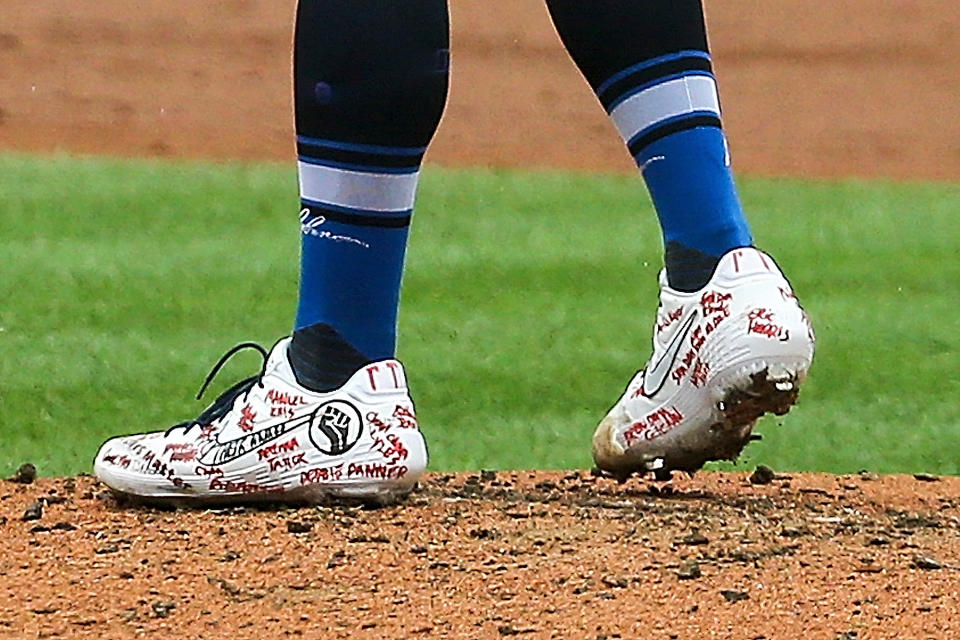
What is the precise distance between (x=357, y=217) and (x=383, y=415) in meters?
0.27

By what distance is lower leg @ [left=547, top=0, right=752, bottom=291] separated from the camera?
2475mm

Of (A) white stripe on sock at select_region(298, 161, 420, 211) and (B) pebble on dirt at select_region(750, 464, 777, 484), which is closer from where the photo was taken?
(A) white stripe on sock at select_region(298, 161, 420, 211)

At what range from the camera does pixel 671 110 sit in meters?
2.49

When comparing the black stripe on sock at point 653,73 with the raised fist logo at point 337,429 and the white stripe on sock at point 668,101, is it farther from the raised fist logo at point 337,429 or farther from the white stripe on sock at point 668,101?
the raised fist logo at point 337,429

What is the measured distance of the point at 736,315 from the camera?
7.80 ft

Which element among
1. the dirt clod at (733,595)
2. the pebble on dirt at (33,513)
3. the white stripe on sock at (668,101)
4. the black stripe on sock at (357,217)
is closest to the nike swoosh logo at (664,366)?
the white stripe on sock at (668,101)

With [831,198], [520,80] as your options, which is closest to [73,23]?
[520,80]

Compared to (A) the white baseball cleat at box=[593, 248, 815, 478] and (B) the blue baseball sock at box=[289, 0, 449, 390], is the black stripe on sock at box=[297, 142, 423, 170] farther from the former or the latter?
(A) the white baseball cleat at box=[593, 248, 815, 478]

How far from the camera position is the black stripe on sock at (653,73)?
249 cm

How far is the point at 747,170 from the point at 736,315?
815 cm

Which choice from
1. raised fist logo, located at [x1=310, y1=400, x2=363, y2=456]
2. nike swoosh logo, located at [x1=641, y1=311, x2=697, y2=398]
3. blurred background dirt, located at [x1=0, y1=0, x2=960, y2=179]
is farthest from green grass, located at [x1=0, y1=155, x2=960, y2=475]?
blurred background dirt, located at [x1=0, y1=0, x2=960, y2=179]

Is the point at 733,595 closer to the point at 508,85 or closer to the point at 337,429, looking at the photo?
the point at 337,429

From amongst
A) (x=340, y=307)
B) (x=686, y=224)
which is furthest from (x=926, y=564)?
(x=340, y=307)

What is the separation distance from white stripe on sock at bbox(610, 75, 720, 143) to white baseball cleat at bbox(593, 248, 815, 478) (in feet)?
0.72
